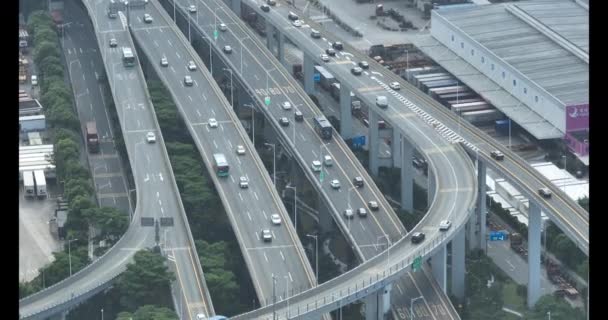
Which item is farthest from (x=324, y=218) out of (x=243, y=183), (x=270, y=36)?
(x=270, y=36)

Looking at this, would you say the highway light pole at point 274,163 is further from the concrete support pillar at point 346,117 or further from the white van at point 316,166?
the concrete support pillar at point 346,117

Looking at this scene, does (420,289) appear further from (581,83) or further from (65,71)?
(65,71)

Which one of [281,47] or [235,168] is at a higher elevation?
[235,168]

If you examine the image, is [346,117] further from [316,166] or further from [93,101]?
[93,101]

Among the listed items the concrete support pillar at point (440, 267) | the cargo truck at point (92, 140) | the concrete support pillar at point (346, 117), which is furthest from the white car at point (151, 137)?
the concrete support pillar at point (440, 267)

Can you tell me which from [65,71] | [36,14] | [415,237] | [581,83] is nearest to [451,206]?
[415,237]
